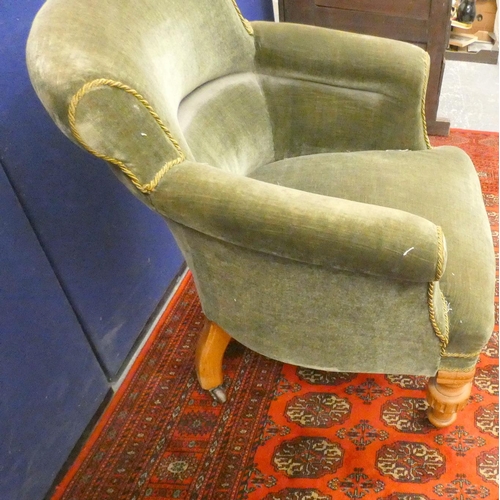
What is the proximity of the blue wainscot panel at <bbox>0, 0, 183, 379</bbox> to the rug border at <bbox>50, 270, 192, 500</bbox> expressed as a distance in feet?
0.14

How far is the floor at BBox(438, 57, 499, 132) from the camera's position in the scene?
2.20 m

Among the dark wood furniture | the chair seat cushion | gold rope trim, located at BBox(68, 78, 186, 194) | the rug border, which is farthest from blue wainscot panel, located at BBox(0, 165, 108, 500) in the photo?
the dark wood furniture

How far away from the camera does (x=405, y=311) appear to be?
78 centimetres

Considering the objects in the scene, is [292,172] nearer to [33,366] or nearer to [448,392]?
[448,392]

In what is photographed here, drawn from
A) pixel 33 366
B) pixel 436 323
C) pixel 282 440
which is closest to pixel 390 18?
pixel 436 323

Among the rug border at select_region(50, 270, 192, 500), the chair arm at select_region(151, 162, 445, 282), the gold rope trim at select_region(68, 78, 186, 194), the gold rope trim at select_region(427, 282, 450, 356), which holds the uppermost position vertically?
the gold rope trim at select_region(68, 78, 186, 194)

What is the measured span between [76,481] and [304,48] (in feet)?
3.60

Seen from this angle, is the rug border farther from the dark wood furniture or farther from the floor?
the floor

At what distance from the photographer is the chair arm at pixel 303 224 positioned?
665 millimetres

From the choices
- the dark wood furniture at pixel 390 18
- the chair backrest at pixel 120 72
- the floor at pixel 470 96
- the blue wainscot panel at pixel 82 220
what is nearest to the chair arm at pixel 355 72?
the chair backrest at pixel 120 72

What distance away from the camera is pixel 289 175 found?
1084mm

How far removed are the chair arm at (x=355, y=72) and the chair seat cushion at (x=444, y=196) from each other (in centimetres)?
8

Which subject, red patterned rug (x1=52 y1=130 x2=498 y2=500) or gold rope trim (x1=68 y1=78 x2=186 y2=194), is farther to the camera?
red patterned rug (x1=52 y1=130 x2=498 y2=500)

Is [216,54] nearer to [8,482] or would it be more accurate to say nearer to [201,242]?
[201,242]
